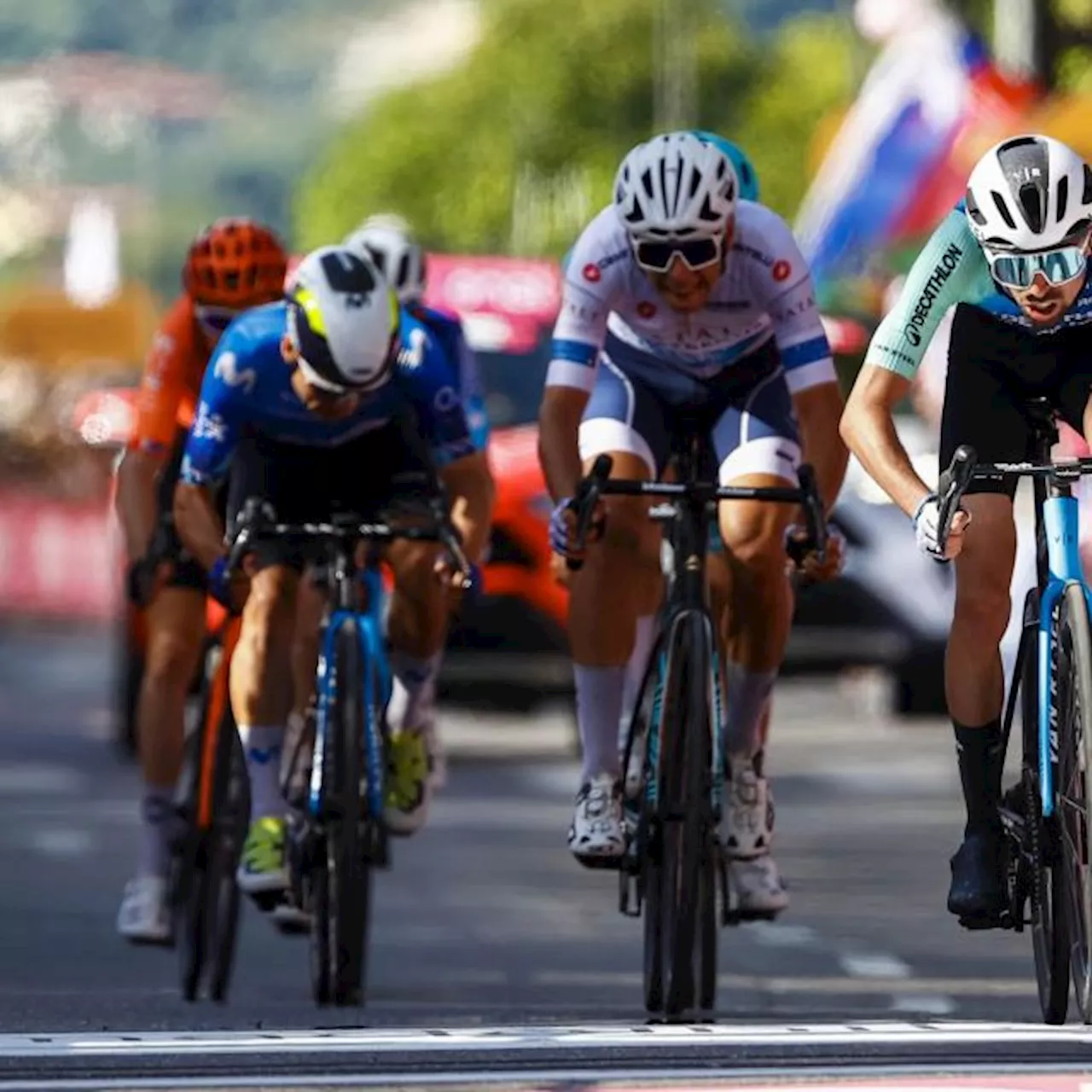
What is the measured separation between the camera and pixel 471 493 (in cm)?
1197

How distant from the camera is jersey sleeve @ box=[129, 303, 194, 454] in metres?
12.8

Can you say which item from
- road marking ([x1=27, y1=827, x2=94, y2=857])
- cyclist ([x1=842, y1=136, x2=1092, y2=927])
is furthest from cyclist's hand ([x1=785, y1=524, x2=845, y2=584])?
road marking ([x1=27, y1=827, x2=94, y2=857])

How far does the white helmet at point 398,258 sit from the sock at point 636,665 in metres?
3.67

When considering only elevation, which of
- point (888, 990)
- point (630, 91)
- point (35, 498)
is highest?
point (630, 91)

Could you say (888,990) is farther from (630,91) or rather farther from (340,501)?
(630,91)

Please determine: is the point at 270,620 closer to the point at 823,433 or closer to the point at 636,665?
the point at 636,665

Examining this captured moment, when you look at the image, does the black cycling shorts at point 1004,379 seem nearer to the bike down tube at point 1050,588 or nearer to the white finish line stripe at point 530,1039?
the bike down tube at point 1050,588

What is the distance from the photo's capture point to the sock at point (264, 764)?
38.4 feet

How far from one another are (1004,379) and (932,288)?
10.9 inches

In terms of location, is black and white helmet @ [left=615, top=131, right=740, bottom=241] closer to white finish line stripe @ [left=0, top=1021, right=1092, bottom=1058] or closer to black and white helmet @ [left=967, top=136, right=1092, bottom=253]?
black and white helmet @ [left=967, top=136, right=1092, bottom=253]

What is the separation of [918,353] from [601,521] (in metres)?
1.32

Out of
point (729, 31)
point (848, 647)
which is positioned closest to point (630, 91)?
point (729, 31)

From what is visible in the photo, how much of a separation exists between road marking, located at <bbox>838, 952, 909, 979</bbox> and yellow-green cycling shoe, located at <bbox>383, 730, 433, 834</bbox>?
143 centimetres

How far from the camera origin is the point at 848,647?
23188 mm
